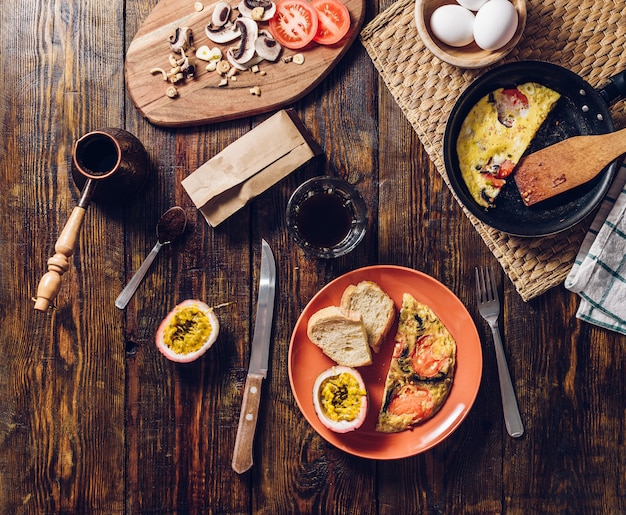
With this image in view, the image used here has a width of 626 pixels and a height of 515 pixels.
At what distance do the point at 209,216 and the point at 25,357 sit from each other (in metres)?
0.65

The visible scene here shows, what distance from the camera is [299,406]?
4.97ft

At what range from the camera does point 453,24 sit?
142 centimetres

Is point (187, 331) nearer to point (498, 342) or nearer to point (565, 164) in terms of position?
point (498, 342)

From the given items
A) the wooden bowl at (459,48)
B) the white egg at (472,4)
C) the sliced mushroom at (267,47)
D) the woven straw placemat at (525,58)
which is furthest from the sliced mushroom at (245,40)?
the white egg at (472,4)

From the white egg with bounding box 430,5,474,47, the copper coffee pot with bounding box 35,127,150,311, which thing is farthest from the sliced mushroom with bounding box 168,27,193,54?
the white egg with bounding box 430,5,474,47

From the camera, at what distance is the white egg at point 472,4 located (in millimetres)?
1431

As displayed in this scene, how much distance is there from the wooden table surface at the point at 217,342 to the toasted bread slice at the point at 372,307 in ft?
0.34

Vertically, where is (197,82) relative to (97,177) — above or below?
above

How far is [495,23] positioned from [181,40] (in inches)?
31.7

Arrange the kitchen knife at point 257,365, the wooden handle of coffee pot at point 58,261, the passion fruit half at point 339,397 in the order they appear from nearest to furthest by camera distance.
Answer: the wooden handle of coffee pot at point 58,261 < the passion fruit half at point 339,397 < the kitchen knife at point 257,365

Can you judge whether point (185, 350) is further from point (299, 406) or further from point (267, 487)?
point (267, 487)

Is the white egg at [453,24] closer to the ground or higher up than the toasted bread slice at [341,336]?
higher up

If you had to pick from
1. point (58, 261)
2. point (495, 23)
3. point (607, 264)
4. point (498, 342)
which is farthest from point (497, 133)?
point (58, 261)

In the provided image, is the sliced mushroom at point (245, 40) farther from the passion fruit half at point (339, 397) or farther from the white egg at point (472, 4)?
the passion fruit half at point (339, 397)
